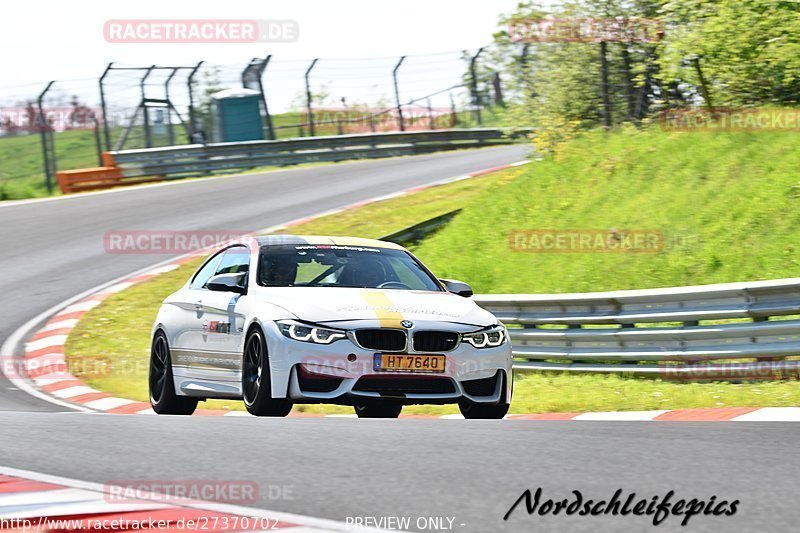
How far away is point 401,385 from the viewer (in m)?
8.05

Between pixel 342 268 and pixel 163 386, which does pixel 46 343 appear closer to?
pixel 163 386

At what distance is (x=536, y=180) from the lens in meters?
16.9

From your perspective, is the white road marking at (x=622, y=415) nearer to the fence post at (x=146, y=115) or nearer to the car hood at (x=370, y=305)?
the car hood at (x=370, y=305)

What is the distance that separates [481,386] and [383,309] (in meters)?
0.87

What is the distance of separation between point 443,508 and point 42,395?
844 cm

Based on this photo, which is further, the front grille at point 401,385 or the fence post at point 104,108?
the fence post at point 104,108

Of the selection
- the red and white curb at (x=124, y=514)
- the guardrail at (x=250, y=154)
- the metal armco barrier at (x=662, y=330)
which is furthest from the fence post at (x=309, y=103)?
the red and white curb at (x=124, y=514)

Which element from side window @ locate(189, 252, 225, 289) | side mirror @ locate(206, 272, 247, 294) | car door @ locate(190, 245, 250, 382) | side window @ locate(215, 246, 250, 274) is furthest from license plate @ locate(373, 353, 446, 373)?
side window @ locate(189, 252, 225, 289)

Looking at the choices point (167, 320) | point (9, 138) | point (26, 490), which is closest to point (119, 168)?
point (9, 138)

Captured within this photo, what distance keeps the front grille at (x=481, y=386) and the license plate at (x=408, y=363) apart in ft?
0.87

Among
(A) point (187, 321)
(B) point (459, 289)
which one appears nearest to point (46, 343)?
(A) point (187, 321)

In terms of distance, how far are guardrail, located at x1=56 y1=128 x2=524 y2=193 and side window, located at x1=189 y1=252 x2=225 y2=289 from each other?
51.6 ft

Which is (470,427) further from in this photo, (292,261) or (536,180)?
(536,180)

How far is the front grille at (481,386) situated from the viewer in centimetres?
834
